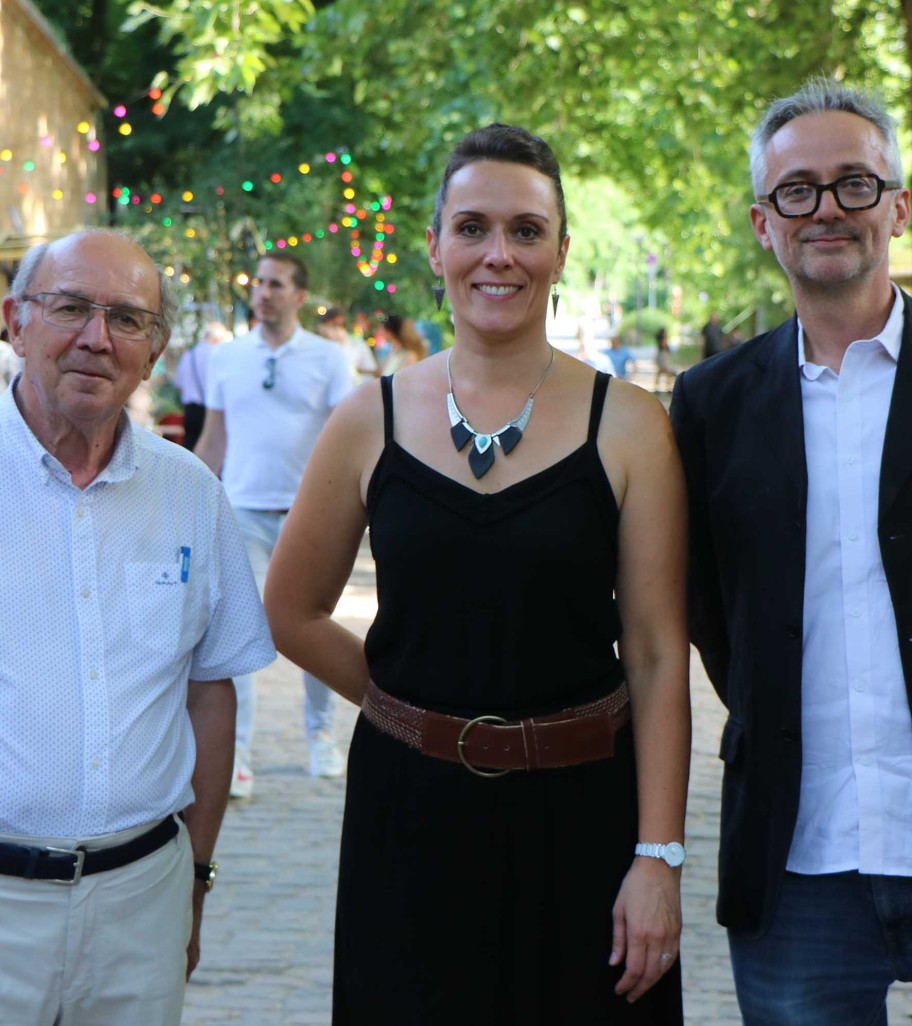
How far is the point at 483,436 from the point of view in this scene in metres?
2.94

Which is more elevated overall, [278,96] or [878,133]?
[278,96]

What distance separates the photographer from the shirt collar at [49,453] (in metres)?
2.74

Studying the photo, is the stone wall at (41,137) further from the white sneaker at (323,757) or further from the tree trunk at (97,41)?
the white sneaker at (323,757)

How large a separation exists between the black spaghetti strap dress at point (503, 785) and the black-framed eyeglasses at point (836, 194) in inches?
21.2

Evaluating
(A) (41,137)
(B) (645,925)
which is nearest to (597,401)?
(B) (645,925)

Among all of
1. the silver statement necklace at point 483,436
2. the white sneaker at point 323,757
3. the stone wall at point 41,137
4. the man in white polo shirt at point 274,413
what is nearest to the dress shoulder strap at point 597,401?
the silver statement necklace at point 483,436

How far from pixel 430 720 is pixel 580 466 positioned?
1.75 ft

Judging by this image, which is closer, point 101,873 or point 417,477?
point 101,873

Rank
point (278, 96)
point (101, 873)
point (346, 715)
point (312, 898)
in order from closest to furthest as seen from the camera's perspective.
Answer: point (101, 873)
point (312, 898)
point (346, 715)
point (278, 96)

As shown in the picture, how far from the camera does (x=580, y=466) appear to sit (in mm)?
2873

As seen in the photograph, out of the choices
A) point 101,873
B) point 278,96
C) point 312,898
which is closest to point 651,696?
point 101,873

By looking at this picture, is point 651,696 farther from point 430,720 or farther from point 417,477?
point 417,477

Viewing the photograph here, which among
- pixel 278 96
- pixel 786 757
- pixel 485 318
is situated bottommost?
pixel 786 757

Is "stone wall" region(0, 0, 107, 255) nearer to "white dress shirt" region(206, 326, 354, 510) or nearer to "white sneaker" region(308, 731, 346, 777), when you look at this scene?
"white dress shirt" region(206, 326, 354, 510)
